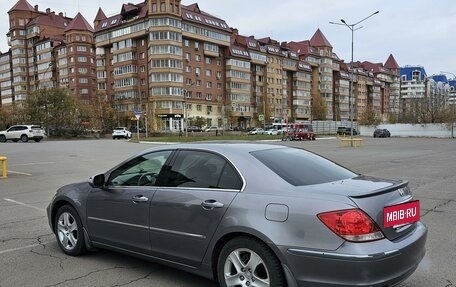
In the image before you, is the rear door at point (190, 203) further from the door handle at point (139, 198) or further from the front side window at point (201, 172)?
the door handle at point (139, 198)

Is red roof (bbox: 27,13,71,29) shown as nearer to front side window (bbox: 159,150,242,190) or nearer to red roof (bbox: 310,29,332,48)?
red roof (bbox: 310,29,332,48)

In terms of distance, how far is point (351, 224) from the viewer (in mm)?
3223

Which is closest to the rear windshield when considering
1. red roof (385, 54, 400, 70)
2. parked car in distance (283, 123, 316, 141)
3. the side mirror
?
the side mirror

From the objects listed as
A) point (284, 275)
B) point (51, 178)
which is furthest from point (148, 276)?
point (51, 178)

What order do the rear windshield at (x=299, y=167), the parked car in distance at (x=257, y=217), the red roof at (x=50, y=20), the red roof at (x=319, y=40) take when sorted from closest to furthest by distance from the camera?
the parked car in distance at (x=257, y=217) → the rear windshield at (x=299, y=167) → the red roof at (x=50, y=20) → the red roof at (x=319, y=40)

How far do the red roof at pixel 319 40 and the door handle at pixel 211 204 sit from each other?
133 m

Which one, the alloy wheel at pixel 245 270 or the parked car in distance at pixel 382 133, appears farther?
the parked car in distance at pixel 382 133

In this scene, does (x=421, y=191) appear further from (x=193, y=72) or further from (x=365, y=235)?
(x=193, y=72)

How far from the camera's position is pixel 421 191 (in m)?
10.2

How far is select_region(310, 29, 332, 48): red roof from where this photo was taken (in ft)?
426

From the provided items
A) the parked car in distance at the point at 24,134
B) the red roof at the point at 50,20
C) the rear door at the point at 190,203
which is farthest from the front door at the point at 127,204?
the red roof at the point at 50,20

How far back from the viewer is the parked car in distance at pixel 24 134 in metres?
44.8

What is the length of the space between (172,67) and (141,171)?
253 ft

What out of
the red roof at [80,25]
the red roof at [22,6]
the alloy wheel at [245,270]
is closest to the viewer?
the alloy wheel at [245,270]
